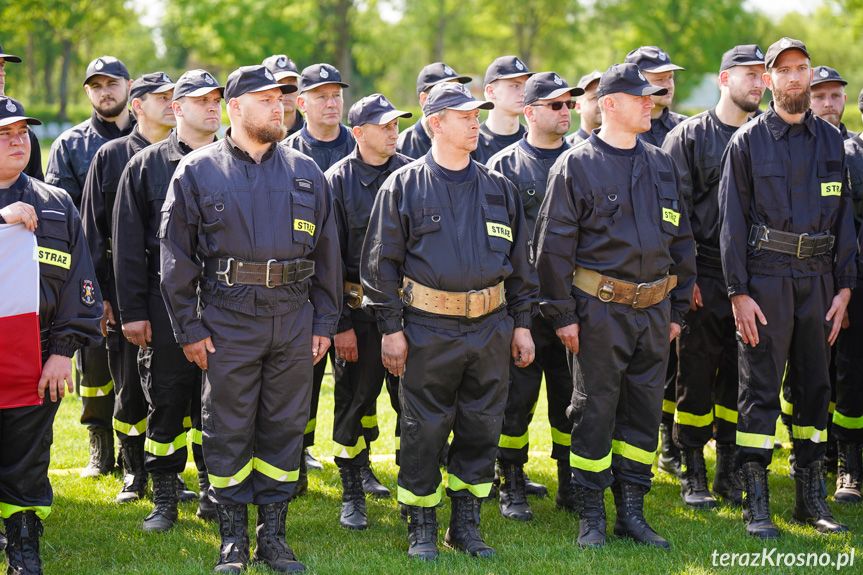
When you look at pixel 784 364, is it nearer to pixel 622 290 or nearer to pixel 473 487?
pixel 622 290

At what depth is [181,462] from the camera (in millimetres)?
6004

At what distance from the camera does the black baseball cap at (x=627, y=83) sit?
5.51 m

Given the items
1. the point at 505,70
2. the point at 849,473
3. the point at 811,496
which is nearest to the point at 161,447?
the point at 505,70

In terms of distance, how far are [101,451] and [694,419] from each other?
4.44 meters

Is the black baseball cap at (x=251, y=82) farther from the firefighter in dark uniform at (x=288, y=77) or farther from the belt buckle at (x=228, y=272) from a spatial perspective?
the firefighter in dark uniform at (x=288, y=77)

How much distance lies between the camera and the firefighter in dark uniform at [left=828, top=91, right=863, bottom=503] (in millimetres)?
6664

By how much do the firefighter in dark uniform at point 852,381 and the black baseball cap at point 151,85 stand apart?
4910 millimetres

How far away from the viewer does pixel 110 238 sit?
6387mm

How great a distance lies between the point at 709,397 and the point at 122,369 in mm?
4171

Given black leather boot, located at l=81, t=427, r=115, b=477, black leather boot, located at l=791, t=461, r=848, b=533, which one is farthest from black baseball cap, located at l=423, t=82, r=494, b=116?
black leather boot, located at l=81, t=427, r=115, b=477

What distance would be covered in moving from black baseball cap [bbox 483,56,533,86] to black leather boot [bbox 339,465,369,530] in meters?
3.52

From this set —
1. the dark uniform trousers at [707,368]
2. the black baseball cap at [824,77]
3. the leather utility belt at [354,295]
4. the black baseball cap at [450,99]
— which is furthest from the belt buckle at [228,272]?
the black baseball cap at [824,77]

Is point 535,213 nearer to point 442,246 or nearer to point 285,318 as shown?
point 442,246

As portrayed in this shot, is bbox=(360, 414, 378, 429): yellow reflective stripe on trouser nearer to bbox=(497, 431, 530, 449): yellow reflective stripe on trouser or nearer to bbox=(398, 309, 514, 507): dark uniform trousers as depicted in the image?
bbox=(497, 431, 530, 449): yellow reflective stripe on trouser
